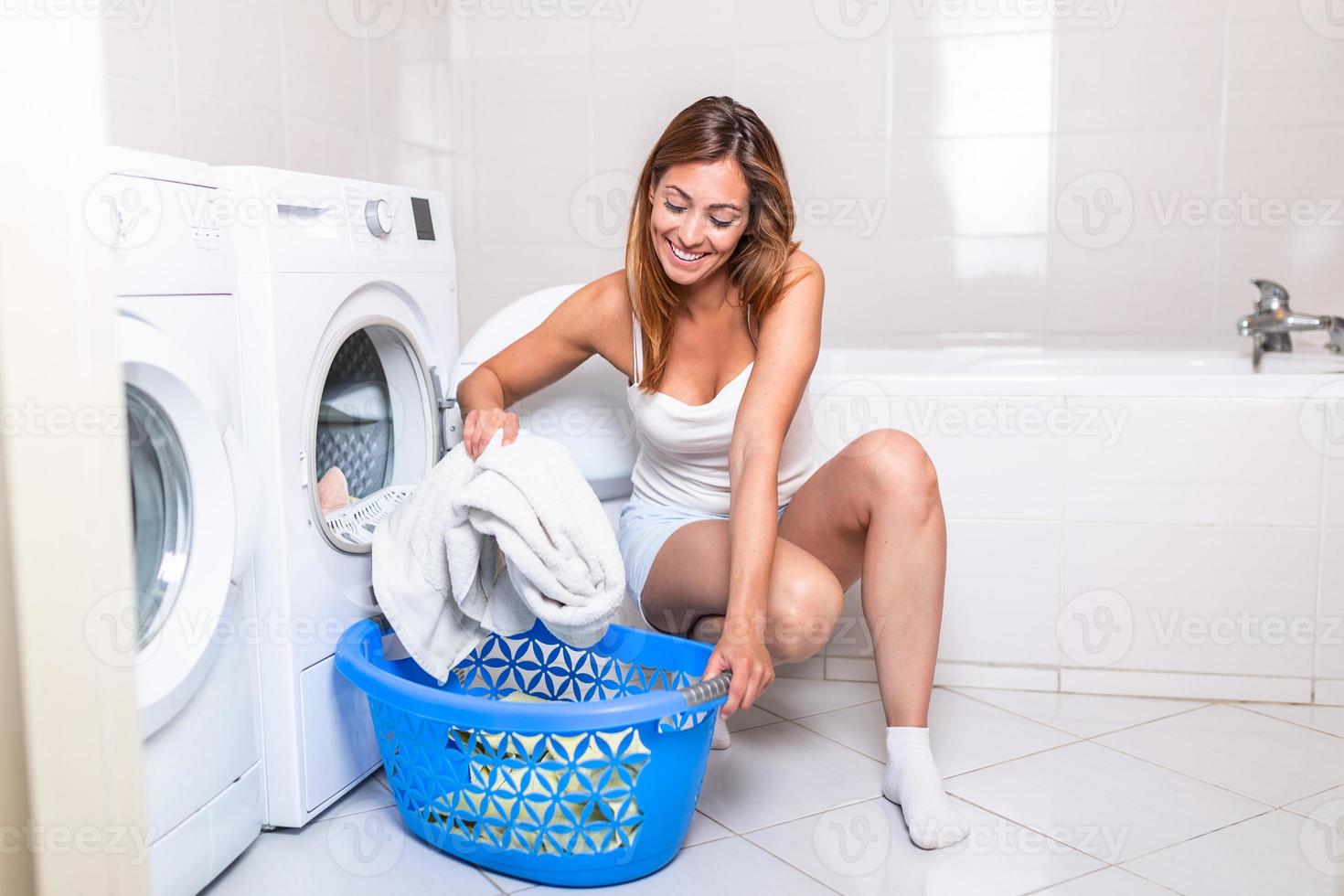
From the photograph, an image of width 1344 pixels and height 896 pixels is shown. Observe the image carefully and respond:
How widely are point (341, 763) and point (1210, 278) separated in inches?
86.8

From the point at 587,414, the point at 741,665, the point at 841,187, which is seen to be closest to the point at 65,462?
the point at 741,665

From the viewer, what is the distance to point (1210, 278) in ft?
8.70

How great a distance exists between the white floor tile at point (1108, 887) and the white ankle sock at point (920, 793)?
0.15 metres

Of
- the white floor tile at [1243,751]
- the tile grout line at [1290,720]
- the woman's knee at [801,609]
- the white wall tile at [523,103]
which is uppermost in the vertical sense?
the white wall tile at [523,103]

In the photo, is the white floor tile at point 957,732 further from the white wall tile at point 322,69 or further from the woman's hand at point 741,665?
the white wall tile at point 322,69

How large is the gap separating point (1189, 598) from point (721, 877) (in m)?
1.03

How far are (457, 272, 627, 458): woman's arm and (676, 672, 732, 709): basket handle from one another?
0.57 meters

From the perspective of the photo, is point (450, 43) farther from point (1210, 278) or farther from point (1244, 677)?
point (1244, 677)

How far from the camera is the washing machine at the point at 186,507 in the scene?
1.18 metres

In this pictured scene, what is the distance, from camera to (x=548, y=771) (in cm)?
126

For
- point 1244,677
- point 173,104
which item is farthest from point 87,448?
point 1244,677

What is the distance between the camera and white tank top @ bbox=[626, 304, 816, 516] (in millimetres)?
1577

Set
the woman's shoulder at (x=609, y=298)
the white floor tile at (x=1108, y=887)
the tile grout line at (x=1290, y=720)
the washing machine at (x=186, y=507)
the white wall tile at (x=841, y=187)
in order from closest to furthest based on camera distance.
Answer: the washing machine at (x=186, y=507), the white floor tile at (x=1108, y=887), the woman's shoulder at (x=609, y=298), the tile grout line at (x=1290, y=720), the white wall tile at (x=841, y=187)

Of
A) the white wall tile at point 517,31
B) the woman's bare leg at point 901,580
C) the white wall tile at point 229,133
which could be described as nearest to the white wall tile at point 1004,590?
the woman's bare leg at point 901,580
